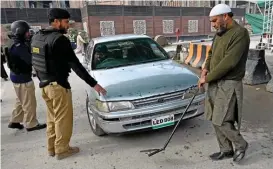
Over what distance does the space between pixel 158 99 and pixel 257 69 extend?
399 cm

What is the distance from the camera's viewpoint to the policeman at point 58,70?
9.53ft

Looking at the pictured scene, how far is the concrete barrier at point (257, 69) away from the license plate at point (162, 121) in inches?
147

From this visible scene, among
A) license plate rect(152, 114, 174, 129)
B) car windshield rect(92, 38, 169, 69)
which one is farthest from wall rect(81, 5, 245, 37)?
license plate rect(152, 114, 174, 129)

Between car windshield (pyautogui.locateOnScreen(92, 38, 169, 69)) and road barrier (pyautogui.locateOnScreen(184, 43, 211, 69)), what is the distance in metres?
3.87

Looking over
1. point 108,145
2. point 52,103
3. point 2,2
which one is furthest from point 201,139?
point 2,2

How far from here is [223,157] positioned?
9.69 ft

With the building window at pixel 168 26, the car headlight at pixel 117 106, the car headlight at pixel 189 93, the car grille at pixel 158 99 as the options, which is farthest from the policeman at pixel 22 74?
the building window at pixel 168 26

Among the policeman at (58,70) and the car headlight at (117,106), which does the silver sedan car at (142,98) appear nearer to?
the car headlight at (117,106)

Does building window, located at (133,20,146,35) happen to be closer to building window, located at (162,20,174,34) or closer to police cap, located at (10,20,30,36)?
building window, located at (162,20,174,34)

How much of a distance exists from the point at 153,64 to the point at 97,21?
19192 millimetres

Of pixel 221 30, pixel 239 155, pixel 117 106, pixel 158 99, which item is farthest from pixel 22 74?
pixel 239 155

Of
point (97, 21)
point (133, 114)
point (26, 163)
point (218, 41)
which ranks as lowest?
point (26, 163)

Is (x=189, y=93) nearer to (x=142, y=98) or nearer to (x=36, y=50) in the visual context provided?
(x=142, y=98)

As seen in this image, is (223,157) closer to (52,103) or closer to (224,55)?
(224,55)
